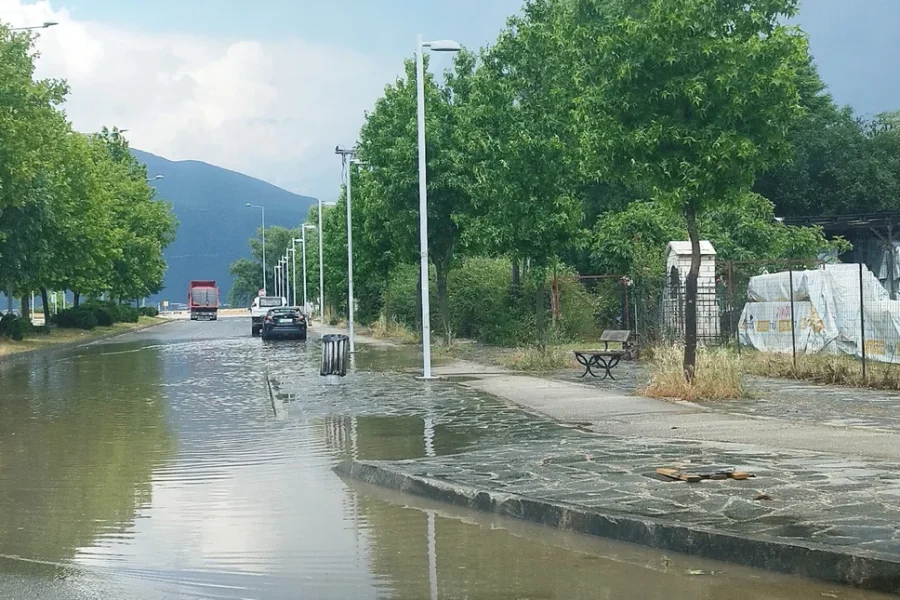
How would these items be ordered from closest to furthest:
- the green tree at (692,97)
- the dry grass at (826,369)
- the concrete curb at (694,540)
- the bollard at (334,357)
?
the concrete curb at (694,540), the green tree at (692,97), the dry grass at (826,369), the bollard at (334,357)

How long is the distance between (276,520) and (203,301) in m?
102

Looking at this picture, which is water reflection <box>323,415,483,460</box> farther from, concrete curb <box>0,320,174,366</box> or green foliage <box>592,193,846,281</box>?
concrete curb <box>0,320,174,366</box>

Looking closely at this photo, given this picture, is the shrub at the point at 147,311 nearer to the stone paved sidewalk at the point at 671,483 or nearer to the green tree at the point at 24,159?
the green tree at the point at 24,159

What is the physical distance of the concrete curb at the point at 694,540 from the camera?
659 cm

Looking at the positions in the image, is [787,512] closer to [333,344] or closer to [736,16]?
[736,16]

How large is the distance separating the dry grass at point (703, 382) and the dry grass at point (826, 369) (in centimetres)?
262

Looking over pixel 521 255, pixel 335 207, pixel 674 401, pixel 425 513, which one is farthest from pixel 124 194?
pixel 425 513

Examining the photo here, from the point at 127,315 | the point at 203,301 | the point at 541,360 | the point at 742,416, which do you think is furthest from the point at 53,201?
the point at 203,301

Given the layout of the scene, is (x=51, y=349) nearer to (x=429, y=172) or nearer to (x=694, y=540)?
(x=429, y=172)

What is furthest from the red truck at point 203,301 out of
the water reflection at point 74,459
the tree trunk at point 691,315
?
the tree trunk at point 691,315

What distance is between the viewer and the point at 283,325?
49.8 meters

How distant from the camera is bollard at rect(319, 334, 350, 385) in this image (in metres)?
22.1

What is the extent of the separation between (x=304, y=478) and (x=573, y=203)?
16.1m

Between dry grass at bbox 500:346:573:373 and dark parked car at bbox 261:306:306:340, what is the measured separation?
24746 millimetres
